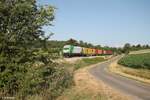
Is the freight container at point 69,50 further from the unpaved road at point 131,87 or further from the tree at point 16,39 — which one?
the tree at point 16,39

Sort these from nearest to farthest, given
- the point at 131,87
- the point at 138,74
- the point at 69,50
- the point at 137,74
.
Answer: the point at 131,87, the point at 138,74, the point at 137,74, the point at 69,50

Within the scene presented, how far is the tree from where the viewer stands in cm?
1511

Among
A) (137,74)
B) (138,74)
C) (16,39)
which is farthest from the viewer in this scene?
(137,74)

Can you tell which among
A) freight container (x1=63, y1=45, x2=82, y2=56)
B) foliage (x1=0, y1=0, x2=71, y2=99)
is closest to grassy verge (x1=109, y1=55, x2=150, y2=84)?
freight container (x1=63, y1=45, x2=82, y2=56)

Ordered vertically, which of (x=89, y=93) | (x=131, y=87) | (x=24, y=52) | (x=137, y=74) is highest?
(x=24, y=52)

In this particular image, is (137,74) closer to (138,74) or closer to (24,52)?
(138,74)

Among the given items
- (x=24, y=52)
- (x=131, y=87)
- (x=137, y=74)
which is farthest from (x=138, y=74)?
(x=24, y=52)

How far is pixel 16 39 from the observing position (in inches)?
608

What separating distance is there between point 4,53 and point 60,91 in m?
3.78

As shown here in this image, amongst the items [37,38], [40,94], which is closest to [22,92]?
[40,94]

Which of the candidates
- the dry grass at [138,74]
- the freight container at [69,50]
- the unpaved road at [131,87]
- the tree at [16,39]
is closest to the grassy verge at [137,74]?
the dry grass at [138,74]

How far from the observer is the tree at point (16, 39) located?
49.6 ft

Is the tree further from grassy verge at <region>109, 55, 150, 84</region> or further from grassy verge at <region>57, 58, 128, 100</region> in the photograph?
grassy verge at <region>109, 55, 150, 84</region>

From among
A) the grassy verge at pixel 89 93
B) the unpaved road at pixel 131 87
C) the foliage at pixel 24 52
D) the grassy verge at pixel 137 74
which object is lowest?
the grassy verge at pixel 137 74
